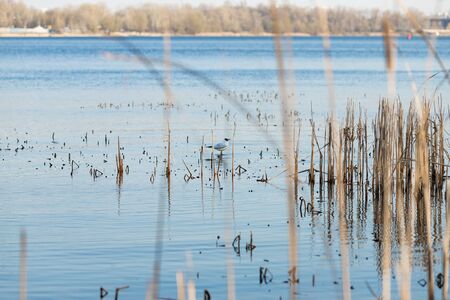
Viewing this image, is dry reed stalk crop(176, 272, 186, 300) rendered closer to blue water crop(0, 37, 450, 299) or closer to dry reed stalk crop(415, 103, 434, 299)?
blue water crop(0, 37, 450, 299)

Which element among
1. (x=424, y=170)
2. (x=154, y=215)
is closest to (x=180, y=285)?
(x=424, y=170)

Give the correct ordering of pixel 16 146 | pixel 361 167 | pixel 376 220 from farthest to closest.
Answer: pixel 16 146, pixel 361 167, pixel 376 220

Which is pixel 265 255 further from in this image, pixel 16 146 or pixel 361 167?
pixel 16 146

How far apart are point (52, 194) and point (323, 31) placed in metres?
10.7

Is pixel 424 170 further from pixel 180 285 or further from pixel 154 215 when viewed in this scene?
pixel 154 215

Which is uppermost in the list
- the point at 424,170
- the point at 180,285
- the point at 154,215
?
the point at 424,170

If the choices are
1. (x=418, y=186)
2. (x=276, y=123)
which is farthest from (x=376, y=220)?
(x=276, y=123)

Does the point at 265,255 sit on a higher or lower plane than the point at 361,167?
lower

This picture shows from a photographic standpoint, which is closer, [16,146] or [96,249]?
[96,249]

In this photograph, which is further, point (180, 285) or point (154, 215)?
point (154, 215)

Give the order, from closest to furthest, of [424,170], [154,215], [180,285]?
1. [180,285]
2. [424,170]
3. [154,215]

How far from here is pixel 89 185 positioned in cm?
1529

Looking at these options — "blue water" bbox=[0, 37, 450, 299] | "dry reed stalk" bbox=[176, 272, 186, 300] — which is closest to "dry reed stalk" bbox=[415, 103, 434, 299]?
"blue water" bbox=[0, 37, 450, 299]

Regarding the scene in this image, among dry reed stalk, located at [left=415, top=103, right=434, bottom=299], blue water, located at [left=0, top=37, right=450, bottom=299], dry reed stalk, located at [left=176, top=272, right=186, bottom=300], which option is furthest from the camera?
blue water, located at [left=0, top=37, right=450, bottom=299]
